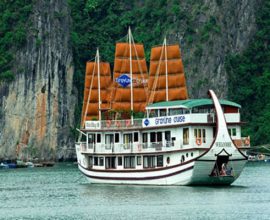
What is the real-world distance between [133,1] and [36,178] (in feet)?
227

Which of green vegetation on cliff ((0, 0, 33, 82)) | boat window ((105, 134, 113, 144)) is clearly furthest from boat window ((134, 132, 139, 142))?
green vegetation on cliff ((0, 0, 33, 82))

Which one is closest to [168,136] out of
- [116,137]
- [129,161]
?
[129,161]

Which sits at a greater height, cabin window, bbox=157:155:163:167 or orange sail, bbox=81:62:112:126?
orange sail, bbox=81:62:112:126

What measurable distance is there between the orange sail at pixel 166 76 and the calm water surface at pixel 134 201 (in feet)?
24.0

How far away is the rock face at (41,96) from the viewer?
138000 mm

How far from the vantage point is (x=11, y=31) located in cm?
14325

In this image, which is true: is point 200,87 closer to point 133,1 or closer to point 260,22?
point 260,22

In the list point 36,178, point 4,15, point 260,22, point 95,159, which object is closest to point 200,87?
point 260,22

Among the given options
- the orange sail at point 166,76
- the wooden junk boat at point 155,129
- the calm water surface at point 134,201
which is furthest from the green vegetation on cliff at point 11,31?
the orange sail at point 166,76

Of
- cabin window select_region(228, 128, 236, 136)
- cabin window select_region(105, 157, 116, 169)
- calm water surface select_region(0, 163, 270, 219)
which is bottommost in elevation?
calm water surface select_region(0, 163, 270, 219)

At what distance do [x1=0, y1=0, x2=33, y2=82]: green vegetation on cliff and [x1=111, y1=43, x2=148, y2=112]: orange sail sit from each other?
169ft

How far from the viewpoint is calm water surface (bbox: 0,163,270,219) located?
67.8 m

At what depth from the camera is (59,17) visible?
144 metres

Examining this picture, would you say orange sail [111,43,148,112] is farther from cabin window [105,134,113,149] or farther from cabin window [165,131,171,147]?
cabin window [165,131,171,147]
